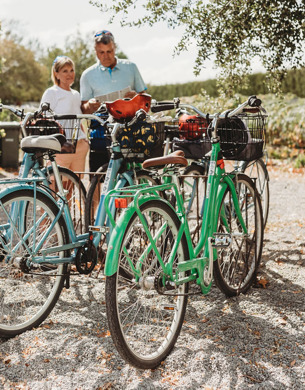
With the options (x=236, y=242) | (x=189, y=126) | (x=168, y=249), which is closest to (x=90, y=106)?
(x=189, y=126)

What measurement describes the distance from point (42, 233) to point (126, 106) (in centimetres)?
100

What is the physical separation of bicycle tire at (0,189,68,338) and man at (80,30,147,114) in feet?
5.50

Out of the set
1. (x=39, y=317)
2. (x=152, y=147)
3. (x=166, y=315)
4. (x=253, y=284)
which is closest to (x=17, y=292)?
(x=39, y=317)

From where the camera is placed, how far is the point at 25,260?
331 centimetres

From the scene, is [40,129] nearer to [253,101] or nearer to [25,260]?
[25,260]

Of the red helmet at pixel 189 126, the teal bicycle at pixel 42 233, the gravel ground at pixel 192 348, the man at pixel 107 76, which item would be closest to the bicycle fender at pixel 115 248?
the gravel ground at pixel 192 348

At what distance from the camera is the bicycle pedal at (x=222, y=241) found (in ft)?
11.2

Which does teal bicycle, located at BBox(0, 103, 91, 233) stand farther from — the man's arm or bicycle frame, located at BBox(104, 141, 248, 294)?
bicycle frame, located at BBox(104, 141, 248, 294)

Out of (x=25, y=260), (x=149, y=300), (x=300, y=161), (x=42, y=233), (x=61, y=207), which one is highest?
(x=61, y=207)

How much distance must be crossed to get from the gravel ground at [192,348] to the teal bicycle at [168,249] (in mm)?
129

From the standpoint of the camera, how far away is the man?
16.1ft

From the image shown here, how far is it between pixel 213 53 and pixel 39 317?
3.51 m

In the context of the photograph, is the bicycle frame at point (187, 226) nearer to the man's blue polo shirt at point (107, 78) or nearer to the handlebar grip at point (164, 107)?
the handlebar grip at point (164, 107)

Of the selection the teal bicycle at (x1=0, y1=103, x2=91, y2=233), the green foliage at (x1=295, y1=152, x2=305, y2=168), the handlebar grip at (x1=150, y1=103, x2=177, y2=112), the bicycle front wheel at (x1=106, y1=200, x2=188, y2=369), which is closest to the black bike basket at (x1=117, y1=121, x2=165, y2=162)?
the handlebar grip at (x1=150, y1=103, x2=177, y2=112)
